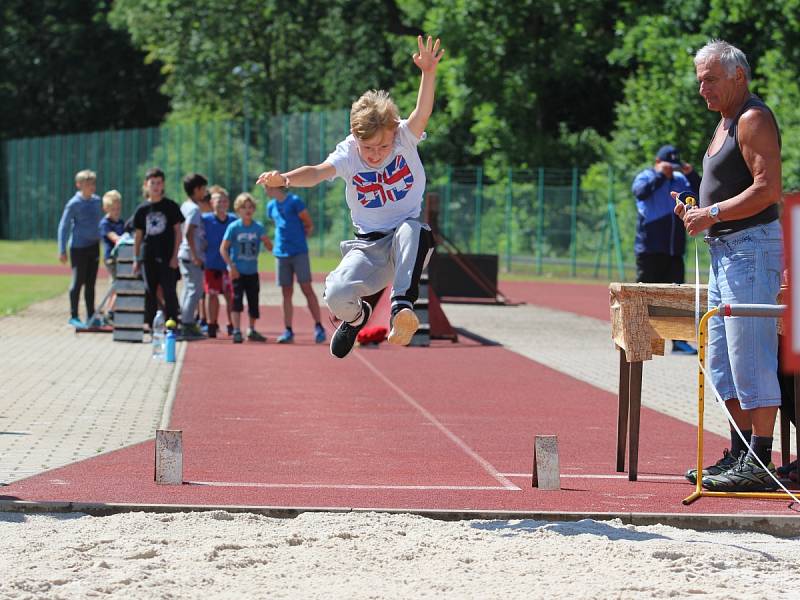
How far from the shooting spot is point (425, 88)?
7910 mm

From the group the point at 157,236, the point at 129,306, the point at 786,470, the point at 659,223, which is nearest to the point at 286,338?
the point at 129,306

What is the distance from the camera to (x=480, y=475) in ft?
26.8

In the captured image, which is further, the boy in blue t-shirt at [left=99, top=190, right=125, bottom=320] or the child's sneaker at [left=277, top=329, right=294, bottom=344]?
the boy in blue t-shirt at [left=99, top=190, right=125, bottom=320]

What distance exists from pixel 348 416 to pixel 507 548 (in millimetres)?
4825

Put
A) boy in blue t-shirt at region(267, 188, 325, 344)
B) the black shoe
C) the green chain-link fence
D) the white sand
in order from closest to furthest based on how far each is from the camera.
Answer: the white sand → the black shoe → boy in blue t-shirt at region(267, 188, 325, 344) → the green chain-link fence

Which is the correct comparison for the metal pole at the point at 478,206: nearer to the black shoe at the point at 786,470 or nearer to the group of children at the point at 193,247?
the group of children at the point at 193,247

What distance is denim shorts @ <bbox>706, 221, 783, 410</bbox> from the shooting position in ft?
24.5

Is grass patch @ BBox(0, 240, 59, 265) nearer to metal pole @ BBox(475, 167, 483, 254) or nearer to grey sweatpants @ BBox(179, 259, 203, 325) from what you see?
metal pole @ BBox(475, 167, 483, 254)

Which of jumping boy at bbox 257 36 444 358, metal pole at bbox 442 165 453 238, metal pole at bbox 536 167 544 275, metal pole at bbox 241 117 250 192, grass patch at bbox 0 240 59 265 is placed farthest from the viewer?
metal pole at bbox 241 117 250 192

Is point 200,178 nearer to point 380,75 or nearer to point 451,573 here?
point 451,573

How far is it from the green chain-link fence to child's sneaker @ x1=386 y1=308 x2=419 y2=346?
93.7ft

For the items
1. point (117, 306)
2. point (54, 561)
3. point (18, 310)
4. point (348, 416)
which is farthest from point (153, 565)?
point (18, 310)

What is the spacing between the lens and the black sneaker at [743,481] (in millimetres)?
7492

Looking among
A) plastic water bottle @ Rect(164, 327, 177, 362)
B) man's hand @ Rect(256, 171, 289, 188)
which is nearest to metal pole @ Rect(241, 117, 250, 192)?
plastic water bottle @ Rect(164, 327, 177, 362)
